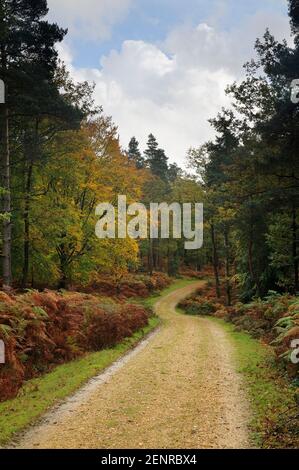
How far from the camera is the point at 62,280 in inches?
981

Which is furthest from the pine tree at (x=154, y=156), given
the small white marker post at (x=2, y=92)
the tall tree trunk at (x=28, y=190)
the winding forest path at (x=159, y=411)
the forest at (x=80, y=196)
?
the winding forest path at (x=159, y=411)

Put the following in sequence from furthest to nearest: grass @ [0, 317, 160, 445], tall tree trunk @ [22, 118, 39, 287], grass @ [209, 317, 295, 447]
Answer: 1. tall tree trunk @ [22, 118, 39, 287]
2. grass @ [0, 317, 160, 445]
3. grass @ [209, 317, 295, 447]

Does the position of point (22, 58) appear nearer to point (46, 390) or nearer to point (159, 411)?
point (46, 390)

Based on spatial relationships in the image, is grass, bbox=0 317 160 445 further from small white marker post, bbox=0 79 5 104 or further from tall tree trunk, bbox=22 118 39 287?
small white marker post, bbox=0 79 5 104

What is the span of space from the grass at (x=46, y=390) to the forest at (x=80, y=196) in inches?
16.3

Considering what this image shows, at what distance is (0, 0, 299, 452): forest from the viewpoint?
44.8 ft

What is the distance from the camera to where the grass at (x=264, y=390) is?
764 cm

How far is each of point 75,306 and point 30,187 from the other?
345 inches

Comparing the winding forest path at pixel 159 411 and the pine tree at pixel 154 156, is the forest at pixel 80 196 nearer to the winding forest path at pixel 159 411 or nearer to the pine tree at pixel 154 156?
the winding forest path at pixel 159 411

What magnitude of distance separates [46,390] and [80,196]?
1696 cm

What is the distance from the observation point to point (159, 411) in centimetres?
876

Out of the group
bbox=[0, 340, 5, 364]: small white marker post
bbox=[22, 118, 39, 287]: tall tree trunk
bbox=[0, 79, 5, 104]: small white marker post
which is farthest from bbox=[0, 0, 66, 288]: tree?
bbox=[0, 340, 5, 364]: small white marker post

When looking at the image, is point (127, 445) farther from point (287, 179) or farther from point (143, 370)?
point (287, 179)

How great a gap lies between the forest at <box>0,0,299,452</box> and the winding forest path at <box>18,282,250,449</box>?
4.39 ft
